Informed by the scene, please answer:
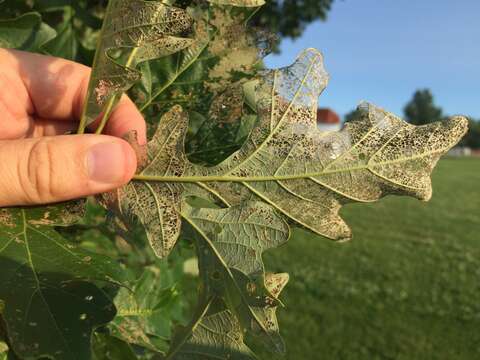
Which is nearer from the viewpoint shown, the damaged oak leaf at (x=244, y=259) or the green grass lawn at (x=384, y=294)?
the damaged oak leaf at (x=244, y=259)

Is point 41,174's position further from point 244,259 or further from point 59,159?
point 244,259

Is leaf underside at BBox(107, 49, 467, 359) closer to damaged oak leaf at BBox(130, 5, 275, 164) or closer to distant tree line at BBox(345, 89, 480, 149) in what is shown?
damaged oak leaf at BBox(130, 5, 275, 164)

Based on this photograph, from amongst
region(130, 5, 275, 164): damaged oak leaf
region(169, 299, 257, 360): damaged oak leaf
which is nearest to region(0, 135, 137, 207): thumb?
region(130, 5, 275, 164): damaged oak leaf

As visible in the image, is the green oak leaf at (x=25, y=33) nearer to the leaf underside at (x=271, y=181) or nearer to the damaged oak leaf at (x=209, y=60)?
the damaged oak leaf at (x=209, y=60)

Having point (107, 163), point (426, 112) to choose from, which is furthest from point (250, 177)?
point (426, 112)

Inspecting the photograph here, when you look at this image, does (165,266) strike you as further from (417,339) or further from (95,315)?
(417,339)

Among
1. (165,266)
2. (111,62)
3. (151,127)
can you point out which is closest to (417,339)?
(165,266)

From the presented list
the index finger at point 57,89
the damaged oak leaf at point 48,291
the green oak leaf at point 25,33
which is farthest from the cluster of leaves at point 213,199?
the green oak leaf at point 25,33
